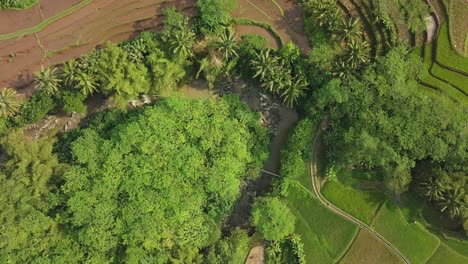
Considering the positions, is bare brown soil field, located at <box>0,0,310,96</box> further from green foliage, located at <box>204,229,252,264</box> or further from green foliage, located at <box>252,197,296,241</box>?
green foliage, located at <box>204,229,252,264</box>

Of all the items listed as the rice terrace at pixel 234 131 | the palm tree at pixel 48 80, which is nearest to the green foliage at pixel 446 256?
the rice terrace at pixel 234 131

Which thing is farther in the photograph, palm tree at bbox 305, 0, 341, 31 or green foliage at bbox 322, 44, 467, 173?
palm tree at bbox 305, 0, 341, 31

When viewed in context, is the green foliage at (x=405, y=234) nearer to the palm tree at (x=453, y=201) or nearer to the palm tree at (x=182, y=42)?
the palm tree at (x=453, y=201)

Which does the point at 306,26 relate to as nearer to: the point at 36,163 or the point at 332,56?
the point at 332,56

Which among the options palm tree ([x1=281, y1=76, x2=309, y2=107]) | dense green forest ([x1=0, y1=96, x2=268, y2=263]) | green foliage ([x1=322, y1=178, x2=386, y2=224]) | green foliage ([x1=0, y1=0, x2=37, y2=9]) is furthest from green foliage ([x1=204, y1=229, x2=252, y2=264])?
green foliage ([x1=0, y1=0, x2=37, y2=9])

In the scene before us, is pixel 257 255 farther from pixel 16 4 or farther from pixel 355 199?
pixel 16 4

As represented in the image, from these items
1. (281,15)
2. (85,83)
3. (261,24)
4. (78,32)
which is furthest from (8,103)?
(281,15)
